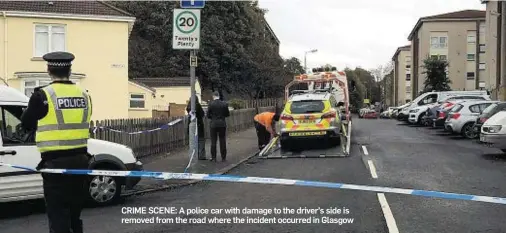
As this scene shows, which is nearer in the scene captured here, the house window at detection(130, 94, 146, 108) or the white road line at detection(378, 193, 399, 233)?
the white road line at detection(378, 193, 399, 233)

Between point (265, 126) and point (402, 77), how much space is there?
8649 cm

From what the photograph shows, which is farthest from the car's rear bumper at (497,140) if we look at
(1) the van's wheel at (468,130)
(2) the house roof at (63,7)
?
(2) the house roof at (63,7)

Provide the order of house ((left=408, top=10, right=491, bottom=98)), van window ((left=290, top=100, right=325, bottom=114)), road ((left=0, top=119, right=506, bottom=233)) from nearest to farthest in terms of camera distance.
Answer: road ((left=0, top=119, right=506, bottom=233))
van window ((left=290, top=100, right=325, bottom=114))
house ((left=408, top=10, right=491, bottom=98))

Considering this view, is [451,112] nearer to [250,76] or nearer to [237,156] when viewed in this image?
[237,156]

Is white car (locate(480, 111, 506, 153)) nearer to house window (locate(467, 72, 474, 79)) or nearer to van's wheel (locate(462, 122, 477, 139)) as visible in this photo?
van's wheel (locate(462, 122, 477, 139))

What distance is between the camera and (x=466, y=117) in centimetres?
2142

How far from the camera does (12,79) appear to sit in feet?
85.5

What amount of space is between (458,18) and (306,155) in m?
57.7

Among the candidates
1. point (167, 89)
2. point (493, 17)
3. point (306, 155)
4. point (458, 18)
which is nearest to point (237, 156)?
Result: point (306, 155)

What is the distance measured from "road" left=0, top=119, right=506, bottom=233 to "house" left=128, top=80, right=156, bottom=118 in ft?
77.2

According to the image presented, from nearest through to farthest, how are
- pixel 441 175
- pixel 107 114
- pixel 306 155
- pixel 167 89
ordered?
1. pixel 441 175
2. pixel 306 155
3. pixel 107 114
4. pixel 167 89

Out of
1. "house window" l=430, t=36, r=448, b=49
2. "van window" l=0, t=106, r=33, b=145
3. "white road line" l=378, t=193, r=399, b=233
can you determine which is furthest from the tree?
"van window" l=0, t=106, r=33, b=145

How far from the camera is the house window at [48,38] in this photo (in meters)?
26.3

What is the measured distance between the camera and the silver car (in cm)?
2134
